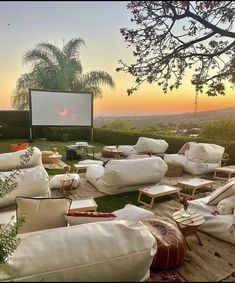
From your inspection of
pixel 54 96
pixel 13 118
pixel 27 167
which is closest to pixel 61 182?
pixel 27 167

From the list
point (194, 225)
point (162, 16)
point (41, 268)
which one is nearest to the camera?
point (41, 268)

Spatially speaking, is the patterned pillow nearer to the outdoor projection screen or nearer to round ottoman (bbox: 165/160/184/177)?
round ottoman (bbox: 165/160/184/177)

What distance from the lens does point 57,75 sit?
45.5 ft

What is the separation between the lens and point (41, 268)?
1.10 m

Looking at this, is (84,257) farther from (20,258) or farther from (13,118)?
(13,118)

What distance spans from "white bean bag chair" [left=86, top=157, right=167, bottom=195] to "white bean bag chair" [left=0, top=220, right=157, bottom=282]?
10.0 ft

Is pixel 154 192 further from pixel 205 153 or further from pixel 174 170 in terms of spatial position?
pixel 205 153

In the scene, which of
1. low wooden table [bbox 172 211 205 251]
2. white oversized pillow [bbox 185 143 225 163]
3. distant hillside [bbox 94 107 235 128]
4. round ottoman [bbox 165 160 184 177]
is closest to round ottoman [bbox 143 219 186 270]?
low wooden table [bbox 172 211 205 251]

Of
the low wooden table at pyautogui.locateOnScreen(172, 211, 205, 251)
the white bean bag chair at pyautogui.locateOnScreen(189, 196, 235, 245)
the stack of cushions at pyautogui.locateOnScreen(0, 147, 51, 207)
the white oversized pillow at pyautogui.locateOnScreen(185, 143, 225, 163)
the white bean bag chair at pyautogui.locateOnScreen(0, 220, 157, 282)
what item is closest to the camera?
the white bean bag chair at pyautogui.locateOnScreen(0, 220, 157, 282)

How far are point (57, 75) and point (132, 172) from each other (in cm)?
1085

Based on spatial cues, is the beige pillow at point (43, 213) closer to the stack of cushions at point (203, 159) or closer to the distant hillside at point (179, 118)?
the stack of cushions at point (203, 159)

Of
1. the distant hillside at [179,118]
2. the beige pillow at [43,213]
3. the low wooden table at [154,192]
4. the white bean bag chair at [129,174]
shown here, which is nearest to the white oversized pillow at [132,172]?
the white bean bag chair at [129,174]

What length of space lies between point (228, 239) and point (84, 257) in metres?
2.30

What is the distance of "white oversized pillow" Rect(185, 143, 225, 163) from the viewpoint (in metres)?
6.33
